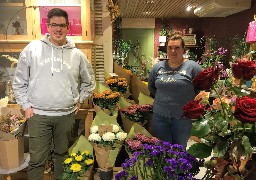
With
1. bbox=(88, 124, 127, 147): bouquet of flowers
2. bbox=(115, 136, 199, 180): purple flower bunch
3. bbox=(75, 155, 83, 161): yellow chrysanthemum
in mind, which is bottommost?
bbox=(75, 155, 83, 161): yellow chrysanthemum

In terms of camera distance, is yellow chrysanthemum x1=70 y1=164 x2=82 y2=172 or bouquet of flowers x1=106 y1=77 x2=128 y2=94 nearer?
yellow chrysanthemum x1=70 y1=164 x2=82 y2=172

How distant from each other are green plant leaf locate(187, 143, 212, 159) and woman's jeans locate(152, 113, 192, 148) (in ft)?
3.97

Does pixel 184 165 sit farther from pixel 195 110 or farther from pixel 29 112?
pixel 29 112

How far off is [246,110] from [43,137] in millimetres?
1703

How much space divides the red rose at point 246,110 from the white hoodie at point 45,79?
151cm

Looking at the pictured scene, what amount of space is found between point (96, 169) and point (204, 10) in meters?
5.95

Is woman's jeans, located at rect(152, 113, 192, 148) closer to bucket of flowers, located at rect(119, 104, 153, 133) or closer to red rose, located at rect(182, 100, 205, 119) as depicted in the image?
bucket of flowers, located at rect(119, 104, 153, 133)

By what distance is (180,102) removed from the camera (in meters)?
2.10

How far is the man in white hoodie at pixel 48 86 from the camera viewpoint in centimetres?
201

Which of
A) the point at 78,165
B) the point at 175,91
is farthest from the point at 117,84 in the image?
the point at 78,165

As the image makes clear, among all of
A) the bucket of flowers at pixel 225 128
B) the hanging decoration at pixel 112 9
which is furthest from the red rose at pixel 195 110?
the hanging decoration at pixel 112 9

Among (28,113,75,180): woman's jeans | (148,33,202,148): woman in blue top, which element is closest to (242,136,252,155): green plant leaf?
(148,33,202,148): woman in blue top

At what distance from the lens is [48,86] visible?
1998 millimetres

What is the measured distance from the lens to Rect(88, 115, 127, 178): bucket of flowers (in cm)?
203
